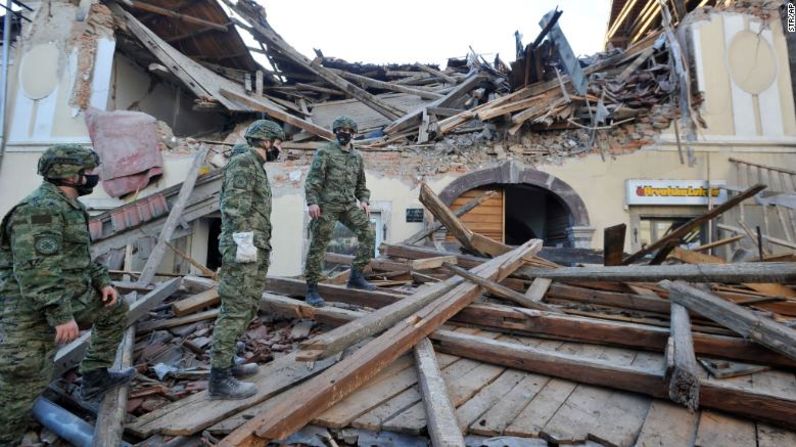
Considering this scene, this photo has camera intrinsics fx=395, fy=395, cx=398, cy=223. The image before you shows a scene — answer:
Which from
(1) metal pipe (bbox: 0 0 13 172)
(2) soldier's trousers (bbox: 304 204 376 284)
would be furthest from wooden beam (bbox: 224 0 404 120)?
(2) soldier's trousers (bbox: 304 204 376 284)

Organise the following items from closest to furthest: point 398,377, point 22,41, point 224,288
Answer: point 398,377 → point 224,288 → point 22,41

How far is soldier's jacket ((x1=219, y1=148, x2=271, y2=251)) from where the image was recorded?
2.67 metres

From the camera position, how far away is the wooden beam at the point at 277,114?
32.1ft

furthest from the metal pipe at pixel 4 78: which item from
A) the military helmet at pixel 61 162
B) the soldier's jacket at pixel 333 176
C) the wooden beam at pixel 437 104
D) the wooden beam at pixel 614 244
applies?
the wooden beam at pixel 614 244

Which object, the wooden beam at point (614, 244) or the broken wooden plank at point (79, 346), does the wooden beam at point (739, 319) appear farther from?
the broken wooden plank at point (79, 346)

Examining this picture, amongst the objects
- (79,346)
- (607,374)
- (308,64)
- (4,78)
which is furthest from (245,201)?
(4,78)

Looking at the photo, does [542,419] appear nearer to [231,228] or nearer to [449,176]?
[231,228]

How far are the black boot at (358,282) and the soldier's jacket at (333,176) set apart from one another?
2.43 ft

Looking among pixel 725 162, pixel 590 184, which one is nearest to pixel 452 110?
pixel 590 184

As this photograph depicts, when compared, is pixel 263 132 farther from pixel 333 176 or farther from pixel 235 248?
pixel 333 176

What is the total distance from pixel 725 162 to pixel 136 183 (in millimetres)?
12444

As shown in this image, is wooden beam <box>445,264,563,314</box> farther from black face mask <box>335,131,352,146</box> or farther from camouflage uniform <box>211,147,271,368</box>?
black face mask <box>335,131,352,146</box>

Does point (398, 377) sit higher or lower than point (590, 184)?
lower

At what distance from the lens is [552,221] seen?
10.0 m
